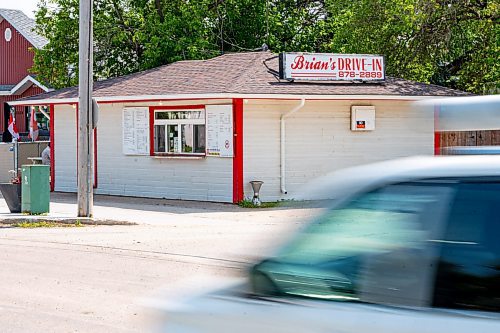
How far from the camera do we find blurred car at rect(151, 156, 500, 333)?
3.57 m

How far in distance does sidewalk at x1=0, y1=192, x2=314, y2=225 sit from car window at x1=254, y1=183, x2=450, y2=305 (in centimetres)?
1451

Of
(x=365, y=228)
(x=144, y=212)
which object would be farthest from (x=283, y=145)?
(x=365, y=228)

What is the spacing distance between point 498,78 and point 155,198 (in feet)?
44.4

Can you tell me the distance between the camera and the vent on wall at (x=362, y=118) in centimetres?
2355

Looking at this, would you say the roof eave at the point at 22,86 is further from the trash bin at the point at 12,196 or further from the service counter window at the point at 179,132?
the trash bin at the point at 12,196

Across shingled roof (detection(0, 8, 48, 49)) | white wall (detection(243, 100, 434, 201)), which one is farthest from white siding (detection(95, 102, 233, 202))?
shingled roof (detection(0, 8, 48, 49))

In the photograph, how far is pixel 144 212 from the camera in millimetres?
20594

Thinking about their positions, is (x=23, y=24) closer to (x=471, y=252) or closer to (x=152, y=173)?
(x=152, y=173)

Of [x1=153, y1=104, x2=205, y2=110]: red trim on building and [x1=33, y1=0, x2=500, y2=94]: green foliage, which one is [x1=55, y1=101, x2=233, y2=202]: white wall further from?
[x1=33, y1=0, x2=500, y2=94]: green foliage

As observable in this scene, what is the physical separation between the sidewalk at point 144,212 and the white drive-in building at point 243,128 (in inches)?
32.8

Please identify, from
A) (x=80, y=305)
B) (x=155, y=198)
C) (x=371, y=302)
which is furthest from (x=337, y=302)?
(x=155, y=198)

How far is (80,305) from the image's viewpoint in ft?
31.2

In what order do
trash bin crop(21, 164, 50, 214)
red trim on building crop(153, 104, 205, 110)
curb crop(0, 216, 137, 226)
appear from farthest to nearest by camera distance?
red trim on building crop(153, 104, 205, 110), trash bin crop(21, 164, 50, 214), curb crop(0, 216, 137, 226)

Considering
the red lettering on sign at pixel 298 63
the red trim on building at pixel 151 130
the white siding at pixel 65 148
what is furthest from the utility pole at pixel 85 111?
the white siding at pixel 65 148
